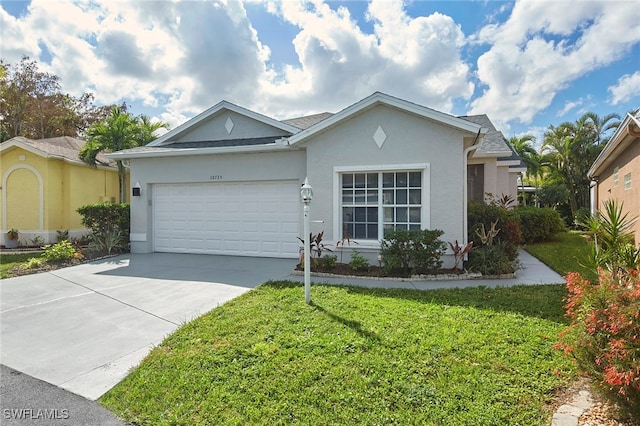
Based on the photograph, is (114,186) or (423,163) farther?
(114,186)

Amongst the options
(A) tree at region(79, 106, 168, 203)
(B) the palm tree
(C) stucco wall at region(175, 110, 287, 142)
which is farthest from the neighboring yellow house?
(B) the palm tree

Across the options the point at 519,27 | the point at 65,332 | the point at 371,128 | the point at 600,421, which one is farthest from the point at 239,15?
the point at 600,421

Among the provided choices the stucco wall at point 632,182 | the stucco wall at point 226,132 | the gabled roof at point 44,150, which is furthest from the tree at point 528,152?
the gabled roof at point 44,150

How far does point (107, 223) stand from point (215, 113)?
19.1 ft

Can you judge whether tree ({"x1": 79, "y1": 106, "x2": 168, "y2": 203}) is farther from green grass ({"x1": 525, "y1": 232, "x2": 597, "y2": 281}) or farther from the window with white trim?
green grass ({"x1": 525, "y1": 232, "x2": 597, "y2": 281})

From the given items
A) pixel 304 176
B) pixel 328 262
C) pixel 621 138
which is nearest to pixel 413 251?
pixel 328 262

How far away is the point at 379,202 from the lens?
30.1 ft

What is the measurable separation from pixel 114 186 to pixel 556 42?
19982 millimetres

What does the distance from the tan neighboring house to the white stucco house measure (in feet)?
11.4

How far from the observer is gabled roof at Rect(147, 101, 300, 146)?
12.0 metres

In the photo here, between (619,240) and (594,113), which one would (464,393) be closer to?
(619,240)

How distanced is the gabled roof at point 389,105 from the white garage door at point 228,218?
2.01 metres

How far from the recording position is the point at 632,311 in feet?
8.70

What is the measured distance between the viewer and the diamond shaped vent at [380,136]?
8.95 meters
